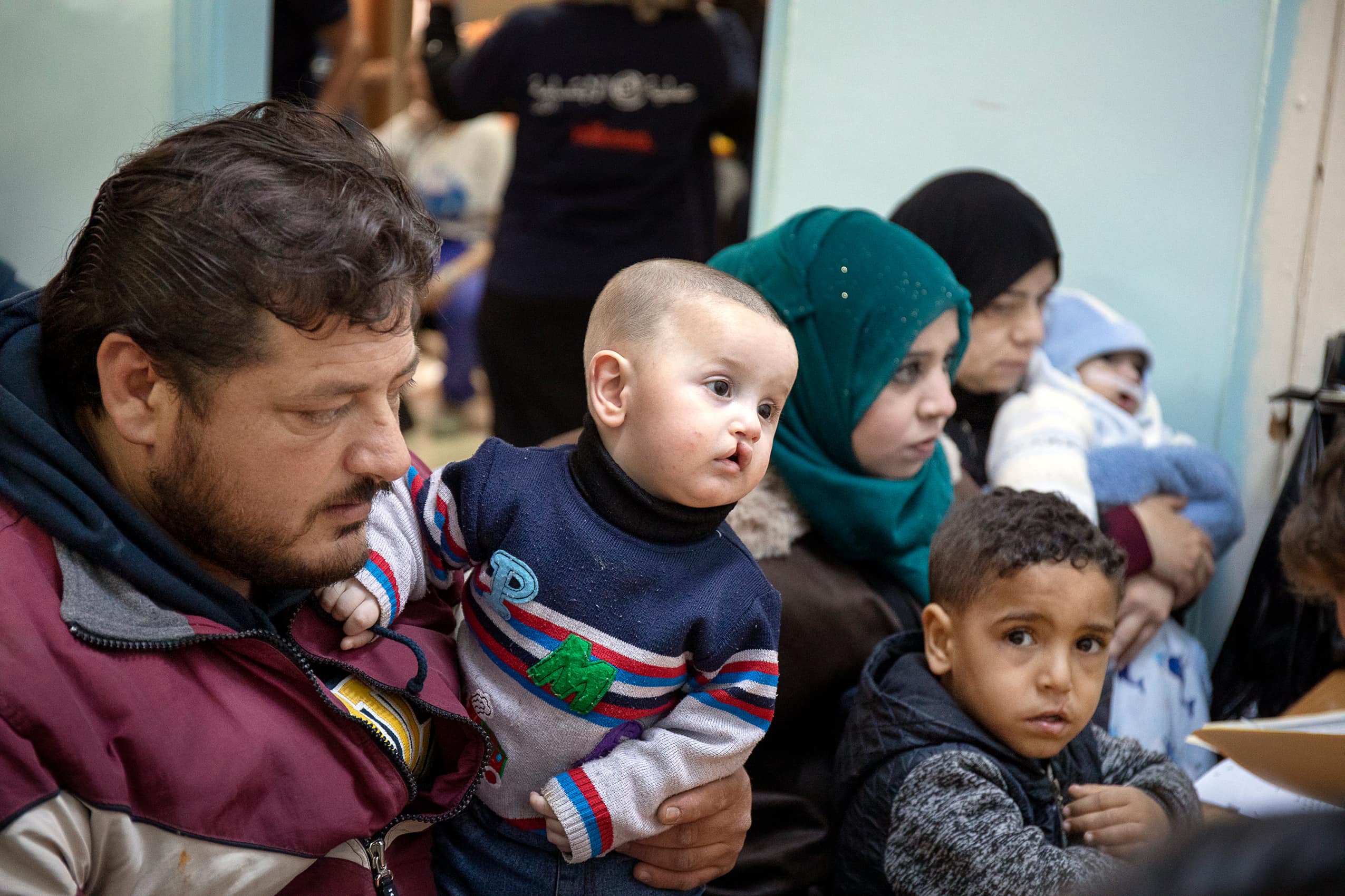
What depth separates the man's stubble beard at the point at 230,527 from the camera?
→ 4.03 ft

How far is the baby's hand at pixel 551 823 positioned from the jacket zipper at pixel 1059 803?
76cm

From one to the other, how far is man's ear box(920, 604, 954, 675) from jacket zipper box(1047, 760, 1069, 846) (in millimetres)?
211

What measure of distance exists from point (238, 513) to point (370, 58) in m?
7.27

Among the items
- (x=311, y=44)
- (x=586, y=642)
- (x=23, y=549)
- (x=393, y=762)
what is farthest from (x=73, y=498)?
(x=311, y=44)

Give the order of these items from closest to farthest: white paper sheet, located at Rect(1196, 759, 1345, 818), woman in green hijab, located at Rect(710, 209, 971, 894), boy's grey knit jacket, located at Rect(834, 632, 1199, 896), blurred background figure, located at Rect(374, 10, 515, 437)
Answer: boy's grey knit jacket, located at Rect(834, 632, 1199, 896) < woman in green hijab, located at Rect(710, 209, 971, 894) < white paper sheet, located at Rect(1196, 759, 1345, 818) < blurred background figure, located at Rect(374, 10, 515, 437)

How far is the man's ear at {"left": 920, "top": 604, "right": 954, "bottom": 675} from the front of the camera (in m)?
1.80

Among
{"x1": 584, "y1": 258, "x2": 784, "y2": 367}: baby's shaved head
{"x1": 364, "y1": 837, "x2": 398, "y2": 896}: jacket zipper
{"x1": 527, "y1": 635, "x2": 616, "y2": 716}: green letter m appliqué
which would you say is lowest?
{"x1": 364, "y1": 837, "x2": 398, "y2": 896}: jacket zipper

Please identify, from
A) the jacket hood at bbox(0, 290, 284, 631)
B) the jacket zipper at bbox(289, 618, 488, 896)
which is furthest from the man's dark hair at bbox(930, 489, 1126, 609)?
the jacket hood at bbox(0, 290, 284, 631)

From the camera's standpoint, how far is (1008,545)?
174cm

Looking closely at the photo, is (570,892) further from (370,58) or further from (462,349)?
(370,58)

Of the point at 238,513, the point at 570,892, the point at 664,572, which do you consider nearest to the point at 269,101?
the point at 238,513

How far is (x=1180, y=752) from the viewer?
2459 mm

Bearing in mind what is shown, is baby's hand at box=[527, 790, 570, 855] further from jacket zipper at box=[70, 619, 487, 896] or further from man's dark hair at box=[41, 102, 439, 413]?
man's dark hair at box=[41, 102, 439, 413]

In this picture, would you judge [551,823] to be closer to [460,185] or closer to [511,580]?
[511,580]
